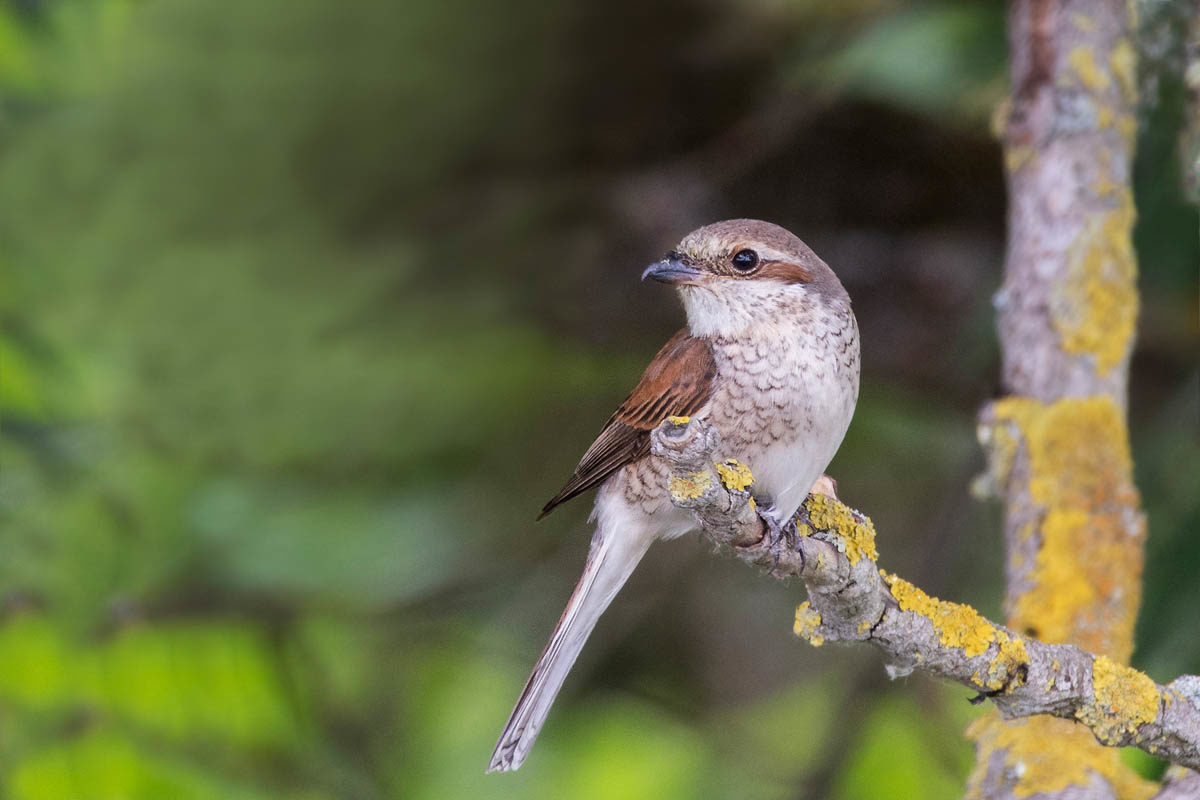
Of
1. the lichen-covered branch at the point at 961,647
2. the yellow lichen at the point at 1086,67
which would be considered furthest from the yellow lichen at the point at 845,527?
the yellow lichen at the point at 1086,67

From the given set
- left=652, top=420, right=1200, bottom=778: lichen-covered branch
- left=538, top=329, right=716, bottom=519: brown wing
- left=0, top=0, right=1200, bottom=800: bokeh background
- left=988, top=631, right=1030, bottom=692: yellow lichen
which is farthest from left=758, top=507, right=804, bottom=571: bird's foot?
left=0, top=0, right=1200, bottom=800: bokeh background

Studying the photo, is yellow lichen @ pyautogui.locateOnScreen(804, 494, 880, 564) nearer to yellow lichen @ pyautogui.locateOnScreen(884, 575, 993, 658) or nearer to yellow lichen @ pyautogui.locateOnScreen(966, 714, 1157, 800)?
yellow lichen @ pyautogui.locateOnScreen(884, 575, 993, 658)

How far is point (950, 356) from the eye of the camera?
12.5 ft

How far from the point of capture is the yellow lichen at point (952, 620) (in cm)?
203

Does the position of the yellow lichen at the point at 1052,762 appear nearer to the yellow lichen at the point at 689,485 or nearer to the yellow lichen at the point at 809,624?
the yellow lichen at the point at 809,624

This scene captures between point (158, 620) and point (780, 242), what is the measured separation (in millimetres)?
1690

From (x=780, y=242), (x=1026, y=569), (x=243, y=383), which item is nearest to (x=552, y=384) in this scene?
(x=243, y=383)

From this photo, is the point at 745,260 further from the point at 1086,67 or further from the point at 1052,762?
the point at 1052,762

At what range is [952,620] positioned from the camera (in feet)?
6.72

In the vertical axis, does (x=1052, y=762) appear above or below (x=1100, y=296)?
below

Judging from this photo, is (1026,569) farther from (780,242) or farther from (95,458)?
(95,458)

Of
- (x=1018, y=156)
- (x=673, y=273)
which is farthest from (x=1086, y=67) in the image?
(x=673, y=273)

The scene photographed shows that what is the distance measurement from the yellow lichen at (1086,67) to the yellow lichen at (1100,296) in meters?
0.33

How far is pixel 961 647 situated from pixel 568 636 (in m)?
0.88
